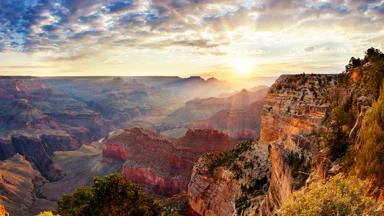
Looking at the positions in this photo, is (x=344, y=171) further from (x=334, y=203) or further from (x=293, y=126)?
(x=293, y=126)

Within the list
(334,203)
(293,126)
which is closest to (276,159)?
(293,126)

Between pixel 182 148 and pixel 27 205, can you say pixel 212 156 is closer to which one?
pixel 182 148

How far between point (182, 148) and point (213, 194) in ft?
169

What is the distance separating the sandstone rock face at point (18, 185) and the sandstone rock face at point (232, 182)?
4991cm

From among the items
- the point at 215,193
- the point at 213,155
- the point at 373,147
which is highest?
the point at 373,147

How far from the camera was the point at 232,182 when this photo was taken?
33.0 meters

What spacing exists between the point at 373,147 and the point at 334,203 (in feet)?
12.8

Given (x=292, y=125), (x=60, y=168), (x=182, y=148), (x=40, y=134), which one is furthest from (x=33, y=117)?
(x=292, y=125)

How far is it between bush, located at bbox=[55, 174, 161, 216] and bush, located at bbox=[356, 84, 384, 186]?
1600 centimetres

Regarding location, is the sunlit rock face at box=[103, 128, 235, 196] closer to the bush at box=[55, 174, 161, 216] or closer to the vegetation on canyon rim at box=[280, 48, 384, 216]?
the bush at box=[55, 174, 161, 216]

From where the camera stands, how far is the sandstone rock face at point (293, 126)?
65.8ft

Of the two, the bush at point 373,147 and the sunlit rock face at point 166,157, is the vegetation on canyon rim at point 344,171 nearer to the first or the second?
the bush at point 373,147

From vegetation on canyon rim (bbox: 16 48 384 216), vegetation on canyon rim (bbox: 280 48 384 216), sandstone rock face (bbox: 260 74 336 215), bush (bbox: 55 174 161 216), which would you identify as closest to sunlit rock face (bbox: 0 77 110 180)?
bush (bbox: 55 174 161 216)

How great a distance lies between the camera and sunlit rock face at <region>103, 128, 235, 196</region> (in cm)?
8325
